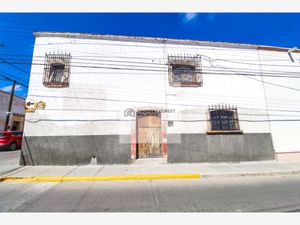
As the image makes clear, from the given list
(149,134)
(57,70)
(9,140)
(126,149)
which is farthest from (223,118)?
(9,140)

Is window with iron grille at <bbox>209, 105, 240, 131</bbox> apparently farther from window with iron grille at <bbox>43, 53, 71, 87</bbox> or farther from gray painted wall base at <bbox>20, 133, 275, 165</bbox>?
window with iron grille at <bbox>43, 53, 71, 87</bbox>

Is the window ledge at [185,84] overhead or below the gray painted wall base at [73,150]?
overhead

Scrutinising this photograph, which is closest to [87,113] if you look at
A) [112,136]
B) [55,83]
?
[112,136]

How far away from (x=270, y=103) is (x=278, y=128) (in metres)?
1.36

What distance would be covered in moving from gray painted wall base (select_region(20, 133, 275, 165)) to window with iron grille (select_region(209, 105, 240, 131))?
1.44 feet

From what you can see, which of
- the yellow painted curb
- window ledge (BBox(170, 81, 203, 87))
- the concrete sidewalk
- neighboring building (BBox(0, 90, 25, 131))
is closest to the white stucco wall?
window ledge (BBox(170, 81, 203, 87))

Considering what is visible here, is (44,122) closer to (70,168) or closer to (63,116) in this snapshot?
(63,116)

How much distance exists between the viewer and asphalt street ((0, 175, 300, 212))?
10.9ft

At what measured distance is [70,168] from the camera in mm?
6434

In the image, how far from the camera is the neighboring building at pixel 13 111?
19172 millimetres

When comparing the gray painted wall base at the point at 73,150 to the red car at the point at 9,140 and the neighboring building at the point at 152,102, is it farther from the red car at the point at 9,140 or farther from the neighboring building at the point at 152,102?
the red car at the point at 9,140

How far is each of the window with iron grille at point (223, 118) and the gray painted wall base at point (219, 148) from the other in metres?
0.43

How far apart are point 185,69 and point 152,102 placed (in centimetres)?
259

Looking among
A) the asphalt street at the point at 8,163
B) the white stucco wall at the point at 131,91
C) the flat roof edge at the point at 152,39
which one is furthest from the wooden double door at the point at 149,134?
the asphalt street at the point at 8,163
